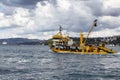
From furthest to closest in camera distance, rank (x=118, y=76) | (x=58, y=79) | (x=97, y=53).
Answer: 1. (x=97, y=53)
2. (x=118, y=76)
3. (x=58, y=79)

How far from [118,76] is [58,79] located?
1276 centimetres

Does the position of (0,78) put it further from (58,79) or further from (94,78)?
(94,78)

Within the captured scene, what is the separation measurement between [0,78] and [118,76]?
75.1 ft

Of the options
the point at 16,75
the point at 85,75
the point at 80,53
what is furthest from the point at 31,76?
the point at 80,53

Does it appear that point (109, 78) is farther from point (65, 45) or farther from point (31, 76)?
point (65, 45)

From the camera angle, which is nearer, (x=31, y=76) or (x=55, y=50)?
(x=31, y=76)

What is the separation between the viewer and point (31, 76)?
73812mm

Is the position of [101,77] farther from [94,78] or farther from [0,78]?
[0,78]

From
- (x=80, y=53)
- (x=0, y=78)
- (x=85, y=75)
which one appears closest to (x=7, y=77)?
(x=0, y=78)

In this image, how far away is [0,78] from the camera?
70750mm

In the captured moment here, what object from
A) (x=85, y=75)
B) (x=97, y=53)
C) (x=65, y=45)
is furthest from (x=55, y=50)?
(x=85, y=75)

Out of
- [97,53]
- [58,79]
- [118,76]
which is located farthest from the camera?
Result: [97,53]

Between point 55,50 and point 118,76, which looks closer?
point 118,76

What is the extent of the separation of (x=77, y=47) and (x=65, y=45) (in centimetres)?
632
